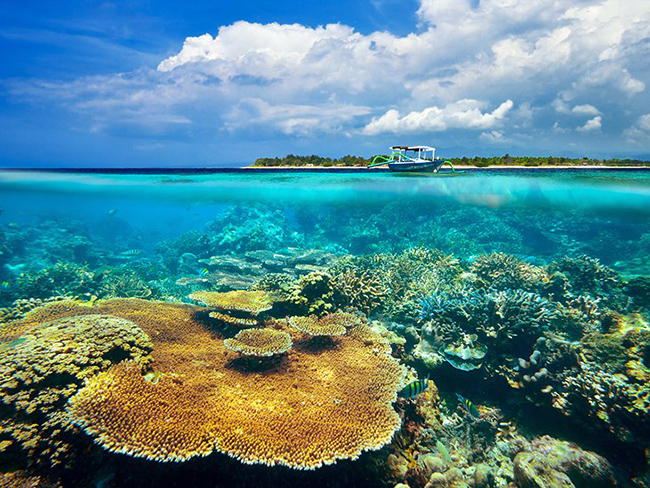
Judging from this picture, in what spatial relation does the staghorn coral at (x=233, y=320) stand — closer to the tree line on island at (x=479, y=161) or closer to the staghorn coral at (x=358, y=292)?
the staghorn coral at (x=358, y=292)

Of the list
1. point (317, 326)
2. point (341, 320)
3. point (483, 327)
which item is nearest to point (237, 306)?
point (317, 326)

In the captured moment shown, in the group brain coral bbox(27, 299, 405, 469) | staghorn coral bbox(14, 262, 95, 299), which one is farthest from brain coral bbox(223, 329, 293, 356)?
staghorn coral bbox(14, 262, 95, 299)

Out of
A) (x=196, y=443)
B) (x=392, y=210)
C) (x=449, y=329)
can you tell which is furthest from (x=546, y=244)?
(x=196, y=443)

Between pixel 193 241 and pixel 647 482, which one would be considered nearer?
pixel 647 482

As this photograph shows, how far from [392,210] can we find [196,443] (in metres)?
22.1

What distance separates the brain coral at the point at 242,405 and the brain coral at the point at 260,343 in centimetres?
37

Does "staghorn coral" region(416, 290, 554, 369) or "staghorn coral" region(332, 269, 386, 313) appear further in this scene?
"staghorn coral" region(332, 269, 386, 313)

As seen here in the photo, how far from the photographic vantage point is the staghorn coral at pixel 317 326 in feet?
17.7

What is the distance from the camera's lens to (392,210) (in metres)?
23.7

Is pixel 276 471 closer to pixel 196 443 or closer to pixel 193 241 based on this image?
pixel 196 443

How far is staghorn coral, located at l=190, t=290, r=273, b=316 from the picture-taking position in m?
5.66

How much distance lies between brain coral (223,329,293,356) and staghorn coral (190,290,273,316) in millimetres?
605

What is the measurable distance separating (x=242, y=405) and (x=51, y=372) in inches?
94.3

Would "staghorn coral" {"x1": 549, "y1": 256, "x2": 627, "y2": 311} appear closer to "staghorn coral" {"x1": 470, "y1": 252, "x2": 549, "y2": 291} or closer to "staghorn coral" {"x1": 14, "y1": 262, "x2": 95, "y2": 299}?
"staghorn coral" {"x1": 470, "y1": 252, "x2": 549, "y2": 291}
